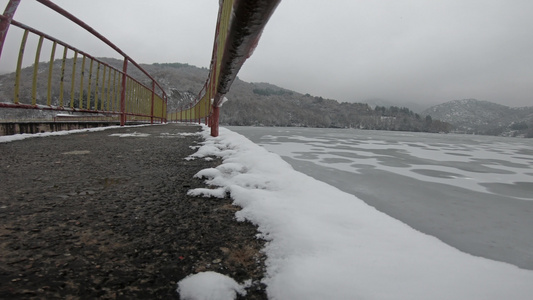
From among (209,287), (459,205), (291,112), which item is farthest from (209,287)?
(291,112)

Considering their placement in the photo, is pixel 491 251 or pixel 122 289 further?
pixel 491 251

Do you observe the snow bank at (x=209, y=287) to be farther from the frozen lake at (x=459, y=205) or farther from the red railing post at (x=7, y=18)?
the red railing post at (x=7, y=18)

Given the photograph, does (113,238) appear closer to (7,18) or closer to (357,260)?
(357,260)

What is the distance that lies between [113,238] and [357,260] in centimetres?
70

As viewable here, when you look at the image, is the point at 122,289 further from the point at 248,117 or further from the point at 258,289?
the point at 248,117

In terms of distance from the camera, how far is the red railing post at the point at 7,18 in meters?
2.57

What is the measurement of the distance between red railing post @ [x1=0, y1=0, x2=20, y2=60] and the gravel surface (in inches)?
73.1

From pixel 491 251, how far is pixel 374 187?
1.79 meters

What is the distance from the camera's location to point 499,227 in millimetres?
2033

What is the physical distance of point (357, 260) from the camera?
0.74m

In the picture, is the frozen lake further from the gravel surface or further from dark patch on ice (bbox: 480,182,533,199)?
the gravel surface

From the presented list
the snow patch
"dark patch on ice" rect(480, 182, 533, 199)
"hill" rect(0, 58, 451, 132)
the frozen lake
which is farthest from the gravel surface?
"hill" rect(0, 58, 451, 132)

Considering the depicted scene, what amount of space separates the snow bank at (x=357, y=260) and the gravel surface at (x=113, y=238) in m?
0.08

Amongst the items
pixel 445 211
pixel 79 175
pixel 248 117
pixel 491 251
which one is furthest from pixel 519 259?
pixel 248 117
